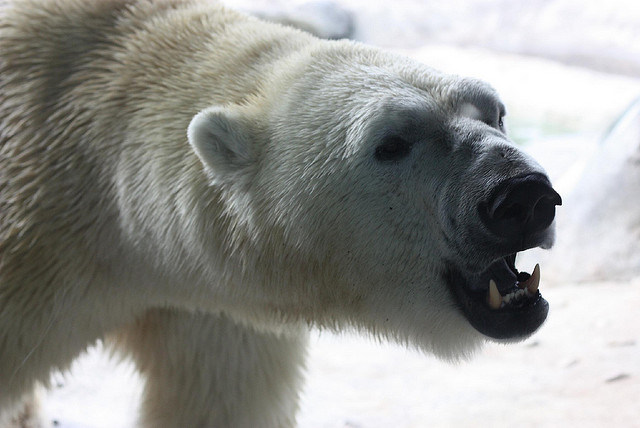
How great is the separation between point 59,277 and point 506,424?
1.77 metres

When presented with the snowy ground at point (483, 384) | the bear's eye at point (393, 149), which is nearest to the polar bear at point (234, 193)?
the bear's eye at point (393, 149)

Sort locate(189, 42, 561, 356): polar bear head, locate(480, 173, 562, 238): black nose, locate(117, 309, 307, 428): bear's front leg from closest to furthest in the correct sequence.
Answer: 1. locate(480, 173, 562, 238): black nose
2. locate(189, 42, 561, 356): polar bear head
3. locate(117, 309, 307, 428): bear's front leg

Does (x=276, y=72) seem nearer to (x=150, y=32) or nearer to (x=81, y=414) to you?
(x=150, y=32)

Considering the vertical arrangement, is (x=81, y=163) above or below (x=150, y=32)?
below

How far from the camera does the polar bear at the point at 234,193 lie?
5.65ft

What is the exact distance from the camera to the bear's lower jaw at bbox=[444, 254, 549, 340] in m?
1.71

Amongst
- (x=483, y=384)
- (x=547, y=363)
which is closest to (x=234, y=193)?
(x=483, y=384)

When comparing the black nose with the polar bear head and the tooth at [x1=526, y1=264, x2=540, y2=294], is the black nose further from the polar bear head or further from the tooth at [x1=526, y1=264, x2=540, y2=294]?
the tooth at [x1=526, y1=264, x2=540, y2=294]

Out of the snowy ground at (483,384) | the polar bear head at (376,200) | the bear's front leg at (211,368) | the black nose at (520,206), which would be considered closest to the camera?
the black nose at (520,206)

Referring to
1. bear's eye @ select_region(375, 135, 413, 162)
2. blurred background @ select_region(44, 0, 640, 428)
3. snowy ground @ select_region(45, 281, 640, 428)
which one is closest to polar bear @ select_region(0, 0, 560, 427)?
bear's eye @ select_region(375, 135, 413, 162)

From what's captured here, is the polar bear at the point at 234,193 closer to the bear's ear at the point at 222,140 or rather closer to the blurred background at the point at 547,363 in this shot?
the bear's ear at the point at 222,140

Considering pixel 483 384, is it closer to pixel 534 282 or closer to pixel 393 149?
pixel 534 282

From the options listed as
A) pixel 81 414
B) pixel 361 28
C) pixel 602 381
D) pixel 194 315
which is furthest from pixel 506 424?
pixel 361 28

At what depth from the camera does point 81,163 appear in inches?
79.4
